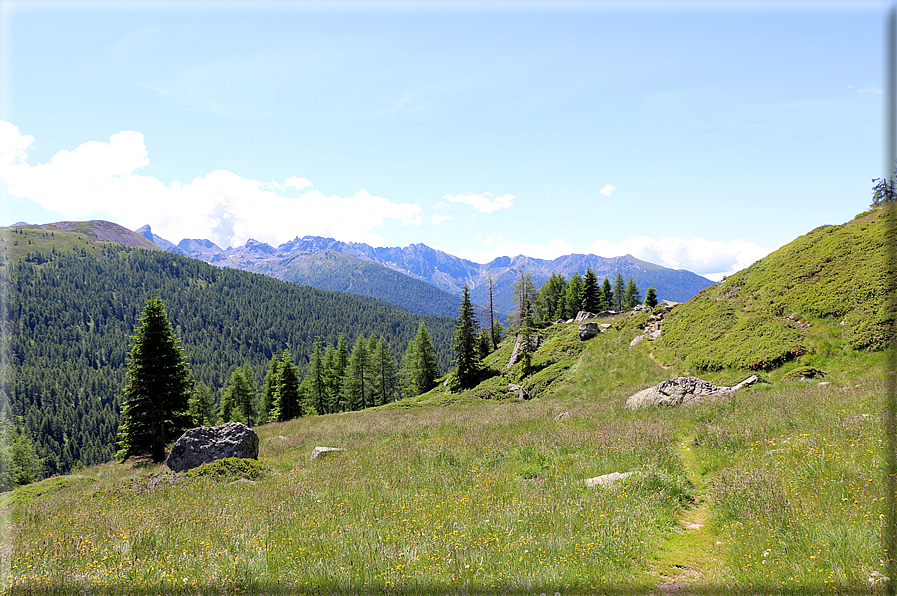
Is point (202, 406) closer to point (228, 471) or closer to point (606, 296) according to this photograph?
point (228, 471)

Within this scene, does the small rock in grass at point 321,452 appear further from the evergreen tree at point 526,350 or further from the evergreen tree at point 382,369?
the evergreen tree at point 382,369

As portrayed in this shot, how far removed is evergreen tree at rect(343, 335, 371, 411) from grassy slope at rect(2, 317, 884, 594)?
58011 millimetres

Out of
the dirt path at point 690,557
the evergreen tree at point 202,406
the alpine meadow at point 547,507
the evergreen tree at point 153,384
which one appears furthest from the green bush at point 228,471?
the evergreen tree at point 202,406

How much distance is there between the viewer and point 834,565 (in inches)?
160

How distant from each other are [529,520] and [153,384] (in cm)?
3000

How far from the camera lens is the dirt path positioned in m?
4.58

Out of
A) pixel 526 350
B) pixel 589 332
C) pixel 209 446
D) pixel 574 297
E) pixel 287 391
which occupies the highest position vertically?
pixel 574 297

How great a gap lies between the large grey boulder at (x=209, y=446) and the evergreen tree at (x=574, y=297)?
67.6 metres

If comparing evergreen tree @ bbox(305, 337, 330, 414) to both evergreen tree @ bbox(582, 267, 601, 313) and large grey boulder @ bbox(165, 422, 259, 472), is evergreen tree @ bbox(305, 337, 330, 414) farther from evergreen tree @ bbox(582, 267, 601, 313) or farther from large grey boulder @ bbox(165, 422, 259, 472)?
large grey boulder @ bbox(165, 422, 259, 472)

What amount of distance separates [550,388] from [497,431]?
18.4 metres

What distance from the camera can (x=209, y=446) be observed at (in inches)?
576

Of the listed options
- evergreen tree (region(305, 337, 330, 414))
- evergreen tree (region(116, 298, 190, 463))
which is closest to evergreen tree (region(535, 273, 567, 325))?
evergreen tree (region(305, 337, 330, 414))

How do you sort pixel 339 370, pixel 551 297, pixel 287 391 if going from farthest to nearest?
1. pixel 551 297
2. pixel 339 370
3. pixel 287 391

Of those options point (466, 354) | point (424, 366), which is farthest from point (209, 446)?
point (424, 366)
